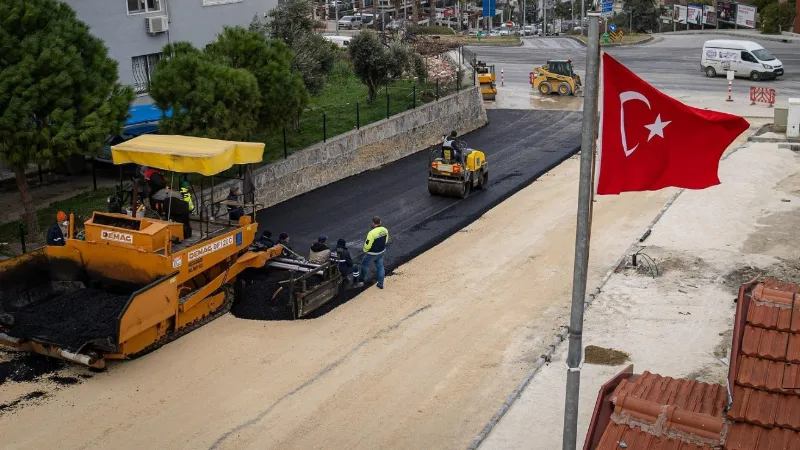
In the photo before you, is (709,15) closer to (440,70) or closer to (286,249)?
(440,70)

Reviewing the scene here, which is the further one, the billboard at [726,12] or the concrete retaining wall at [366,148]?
the billboard at [726,12]

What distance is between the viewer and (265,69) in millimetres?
25047

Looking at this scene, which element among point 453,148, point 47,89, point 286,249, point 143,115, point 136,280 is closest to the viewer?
point 136,280

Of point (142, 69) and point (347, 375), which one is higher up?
point (142, 69)

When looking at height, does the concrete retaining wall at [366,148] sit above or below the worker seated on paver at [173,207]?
below

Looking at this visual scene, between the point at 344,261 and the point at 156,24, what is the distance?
47.8ft

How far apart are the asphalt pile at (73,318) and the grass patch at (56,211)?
16.3ft

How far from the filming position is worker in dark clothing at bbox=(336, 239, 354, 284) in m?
18.6

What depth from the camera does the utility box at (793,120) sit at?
32.8 meters

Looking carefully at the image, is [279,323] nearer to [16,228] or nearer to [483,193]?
[16,228]

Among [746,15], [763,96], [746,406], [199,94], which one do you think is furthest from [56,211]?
[746,15]

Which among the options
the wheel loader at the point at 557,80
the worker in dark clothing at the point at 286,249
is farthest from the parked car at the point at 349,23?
the worker in dark clothing at the point at 286,249

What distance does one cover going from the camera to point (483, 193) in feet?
86.7

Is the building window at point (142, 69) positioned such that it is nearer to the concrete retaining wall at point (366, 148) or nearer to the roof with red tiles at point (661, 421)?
the concrete retaining wall at point (366, 148)
